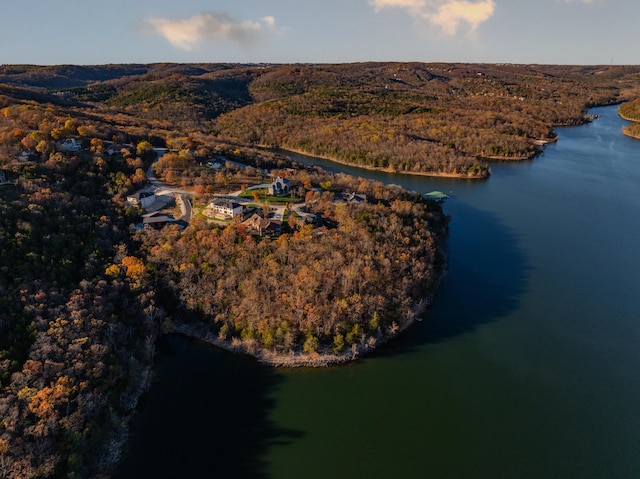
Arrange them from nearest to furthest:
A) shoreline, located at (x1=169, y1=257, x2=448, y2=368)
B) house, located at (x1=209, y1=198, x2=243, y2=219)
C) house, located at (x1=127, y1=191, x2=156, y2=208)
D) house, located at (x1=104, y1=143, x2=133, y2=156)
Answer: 1. shoreline, located at (x1=169, y1=257, x2=448, y2=368)
2. house, located at (x1=209, y1=198, x2=243, y2=219)
3. house, located at (x1=127, y1=191, x2=156, y2=208)
4. house, located at (x1=104, y1=143, x2=133, y2=156)

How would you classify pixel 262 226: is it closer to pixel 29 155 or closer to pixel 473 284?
pixel 473 284

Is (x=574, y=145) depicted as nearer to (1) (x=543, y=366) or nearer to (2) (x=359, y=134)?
(2) (x=359, y=134)

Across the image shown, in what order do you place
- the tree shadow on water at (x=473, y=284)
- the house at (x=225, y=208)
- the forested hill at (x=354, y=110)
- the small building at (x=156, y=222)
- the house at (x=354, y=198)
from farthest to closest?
the forested hill at (x=354, y=110) < the house at (x=354, y=198) < the house at (x=225, y=208) < the small building at (x=156, y=222) < the tree shadow on water at (x=473, y=284)

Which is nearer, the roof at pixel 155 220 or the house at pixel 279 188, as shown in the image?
the roof at pixel 155 220

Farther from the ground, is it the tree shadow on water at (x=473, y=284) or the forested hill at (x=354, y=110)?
the forested hill at (x=354, y=110)

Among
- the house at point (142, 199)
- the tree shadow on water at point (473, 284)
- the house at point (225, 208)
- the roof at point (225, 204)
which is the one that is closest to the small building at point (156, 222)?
the house at point (142, 199)

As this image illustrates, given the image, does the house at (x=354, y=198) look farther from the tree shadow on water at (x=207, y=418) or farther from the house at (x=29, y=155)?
the house at (x=29, y=155)

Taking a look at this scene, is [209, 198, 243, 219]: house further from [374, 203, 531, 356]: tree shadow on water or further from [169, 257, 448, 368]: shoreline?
[374, 203, 531, 356]: tree shadow on water

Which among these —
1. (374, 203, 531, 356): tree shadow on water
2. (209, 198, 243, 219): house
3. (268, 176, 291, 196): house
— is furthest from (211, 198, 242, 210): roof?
(374, 203, 531, 356): tree shadow on water
